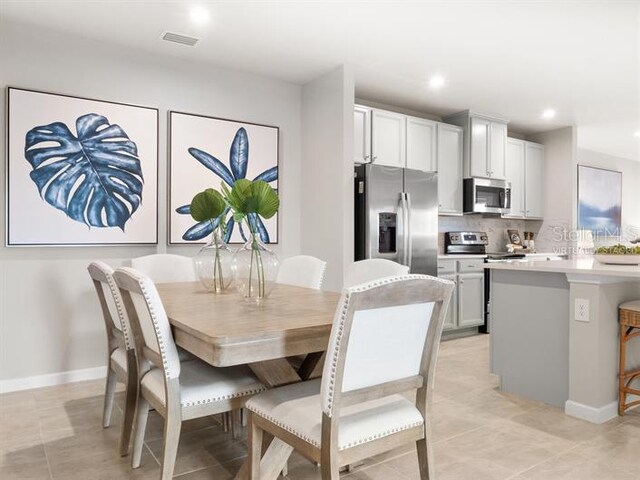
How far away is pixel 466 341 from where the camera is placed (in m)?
4.84

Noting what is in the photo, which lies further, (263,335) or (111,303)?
(111,303)

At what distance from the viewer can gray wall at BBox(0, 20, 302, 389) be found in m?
3.23

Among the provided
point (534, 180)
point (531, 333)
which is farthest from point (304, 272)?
point (534, 180)

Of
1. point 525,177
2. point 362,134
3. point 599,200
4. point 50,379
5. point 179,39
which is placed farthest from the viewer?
point 599,200

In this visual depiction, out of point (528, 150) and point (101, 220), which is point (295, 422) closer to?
point (101, 220)

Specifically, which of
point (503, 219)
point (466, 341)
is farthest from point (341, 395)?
point (503, 219)

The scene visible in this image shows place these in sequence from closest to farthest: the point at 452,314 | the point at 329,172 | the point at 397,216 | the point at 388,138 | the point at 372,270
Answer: the point at 372,270 < the point at 329,172 < the point at 397,216 < the point at 388,138 < the point at 452,314

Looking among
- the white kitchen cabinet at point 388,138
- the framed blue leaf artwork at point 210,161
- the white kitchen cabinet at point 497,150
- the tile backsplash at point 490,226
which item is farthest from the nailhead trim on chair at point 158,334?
the white kitchen cabinet at point 497,150

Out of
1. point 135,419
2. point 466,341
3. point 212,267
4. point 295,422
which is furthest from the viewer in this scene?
point 466,341

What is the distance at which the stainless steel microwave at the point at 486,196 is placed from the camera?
5420mm

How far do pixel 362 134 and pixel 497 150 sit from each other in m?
2.13

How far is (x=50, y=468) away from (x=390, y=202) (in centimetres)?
328

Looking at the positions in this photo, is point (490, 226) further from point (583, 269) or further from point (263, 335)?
point (263, 335)

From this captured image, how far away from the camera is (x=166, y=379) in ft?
5.58
